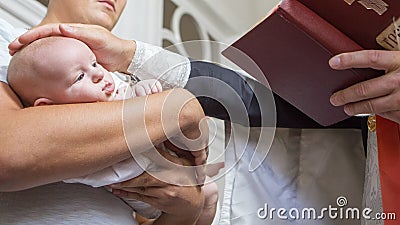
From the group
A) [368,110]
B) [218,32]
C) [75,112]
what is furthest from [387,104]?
[218,32]

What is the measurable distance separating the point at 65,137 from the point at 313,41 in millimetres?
343

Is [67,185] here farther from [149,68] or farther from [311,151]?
[311,151]

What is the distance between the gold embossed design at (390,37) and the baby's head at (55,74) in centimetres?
37

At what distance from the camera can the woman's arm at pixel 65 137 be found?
2.13ft

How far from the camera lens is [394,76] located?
2.52 feet

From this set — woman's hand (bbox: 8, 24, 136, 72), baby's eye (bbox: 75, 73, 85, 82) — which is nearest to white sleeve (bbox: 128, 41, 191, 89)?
woman's hand (bbox: 8, 24, 136, 72)

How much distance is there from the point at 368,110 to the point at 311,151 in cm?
24

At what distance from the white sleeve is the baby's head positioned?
0.11 meters

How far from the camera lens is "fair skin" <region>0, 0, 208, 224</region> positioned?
65 centimetres

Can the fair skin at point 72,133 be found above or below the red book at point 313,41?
below

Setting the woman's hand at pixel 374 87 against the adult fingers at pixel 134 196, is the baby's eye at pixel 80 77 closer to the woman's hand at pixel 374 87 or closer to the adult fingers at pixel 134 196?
the adult fingers at pixel 134 196

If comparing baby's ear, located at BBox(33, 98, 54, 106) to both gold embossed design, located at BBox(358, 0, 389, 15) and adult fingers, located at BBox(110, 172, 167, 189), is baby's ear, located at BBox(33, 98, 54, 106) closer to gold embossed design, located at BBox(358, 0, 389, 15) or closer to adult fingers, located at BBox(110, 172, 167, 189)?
adult fingers, located at BBox(110, 172, 167, 189)

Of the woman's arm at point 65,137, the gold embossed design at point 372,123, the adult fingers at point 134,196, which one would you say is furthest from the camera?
the gold embossed design at point 372,123
